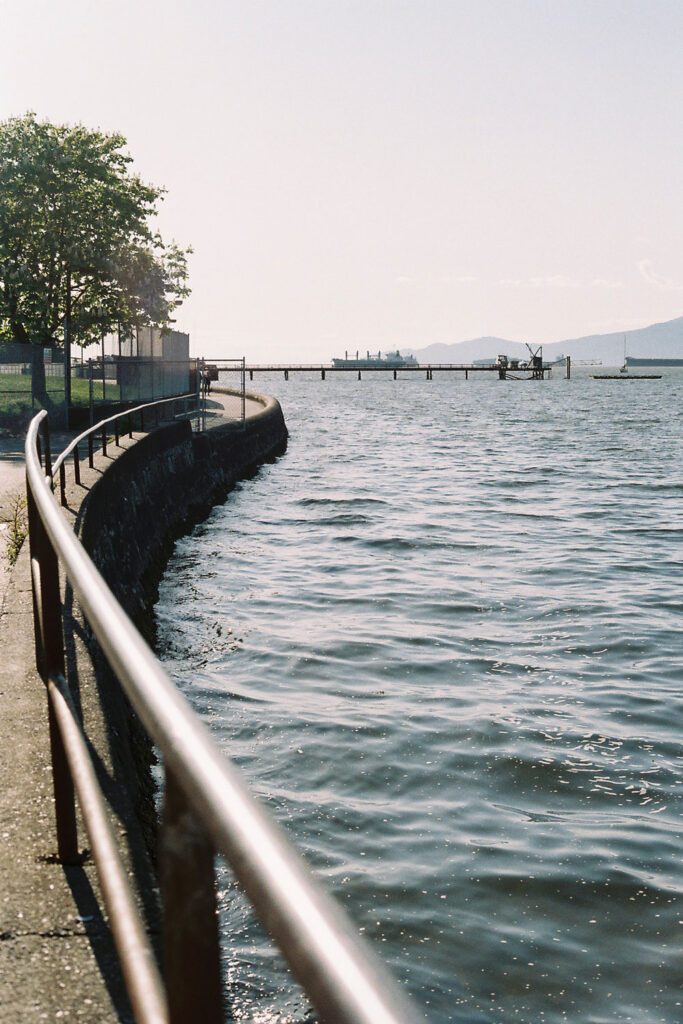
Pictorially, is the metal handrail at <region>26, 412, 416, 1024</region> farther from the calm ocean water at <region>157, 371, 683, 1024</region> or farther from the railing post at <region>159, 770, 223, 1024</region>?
the calm ocean water at <region>157, 371, 683, 1024</region>

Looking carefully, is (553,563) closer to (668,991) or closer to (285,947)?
(668,991)

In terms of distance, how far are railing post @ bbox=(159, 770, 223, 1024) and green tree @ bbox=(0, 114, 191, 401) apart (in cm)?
3142

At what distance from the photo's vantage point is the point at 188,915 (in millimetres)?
1035

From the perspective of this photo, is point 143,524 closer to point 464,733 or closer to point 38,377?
point 464,733

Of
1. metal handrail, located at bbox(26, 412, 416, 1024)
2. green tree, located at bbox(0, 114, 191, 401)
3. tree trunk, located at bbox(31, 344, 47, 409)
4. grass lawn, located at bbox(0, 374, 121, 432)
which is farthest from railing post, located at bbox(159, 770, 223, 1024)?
green tree, located at bbox(0, 114, 191, 401)

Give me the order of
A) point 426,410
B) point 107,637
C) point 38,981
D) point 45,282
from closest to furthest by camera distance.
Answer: point 107,637 → point 38,981 → point 45,282 → point 426,410

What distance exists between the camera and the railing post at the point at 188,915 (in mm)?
1029

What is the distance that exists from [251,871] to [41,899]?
2807mm

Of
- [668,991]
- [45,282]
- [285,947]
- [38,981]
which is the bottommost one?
[668,991]

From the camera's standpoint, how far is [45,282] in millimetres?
32656

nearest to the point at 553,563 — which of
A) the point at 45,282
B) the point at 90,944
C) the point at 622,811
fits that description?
the point at 622,811

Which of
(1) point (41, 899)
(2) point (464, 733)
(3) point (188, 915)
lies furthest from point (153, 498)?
(3) point (188, 915)

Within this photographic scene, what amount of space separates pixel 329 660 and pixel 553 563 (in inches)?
231

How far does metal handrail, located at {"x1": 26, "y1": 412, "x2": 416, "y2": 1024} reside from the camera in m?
0.72
